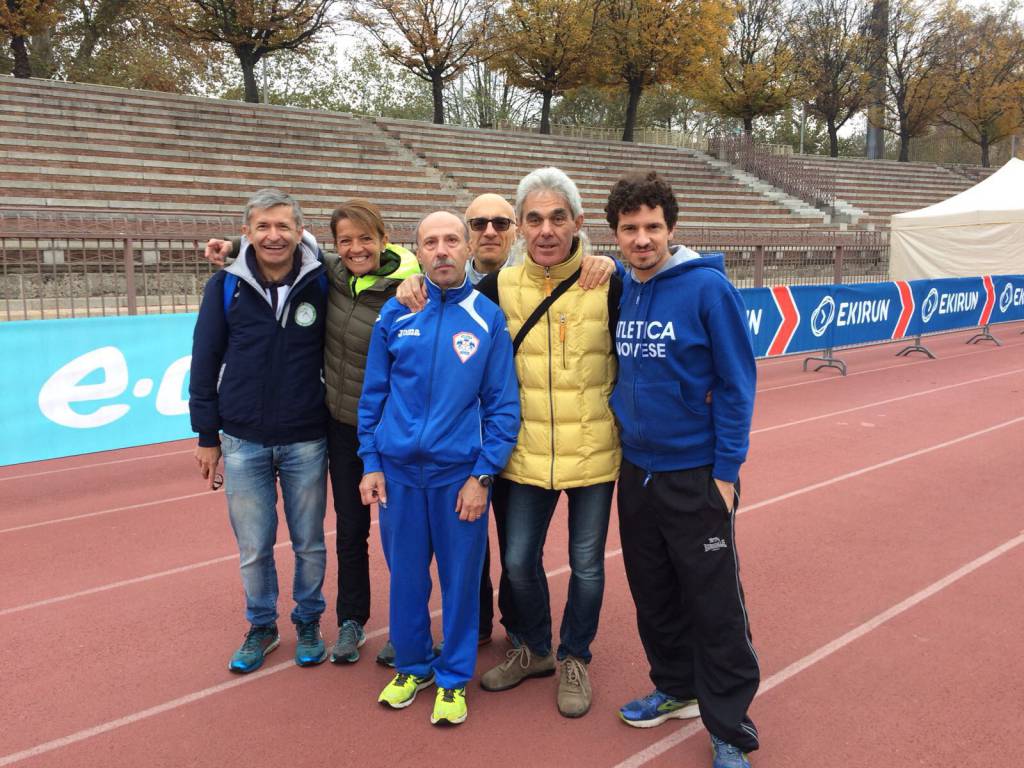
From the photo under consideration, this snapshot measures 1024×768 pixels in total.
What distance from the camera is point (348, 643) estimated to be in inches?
134

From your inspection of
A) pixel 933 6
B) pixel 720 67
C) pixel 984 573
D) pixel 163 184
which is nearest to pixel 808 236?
pixel 984 573

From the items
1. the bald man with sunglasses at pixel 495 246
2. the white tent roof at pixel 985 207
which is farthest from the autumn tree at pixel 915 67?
the bald man with sunglasses at pixel 495 246

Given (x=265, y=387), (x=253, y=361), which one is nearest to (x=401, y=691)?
(x=265, y=387)

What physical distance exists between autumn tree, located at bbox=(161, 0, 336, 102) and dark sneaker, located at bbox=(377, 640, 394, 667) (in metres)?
28.3

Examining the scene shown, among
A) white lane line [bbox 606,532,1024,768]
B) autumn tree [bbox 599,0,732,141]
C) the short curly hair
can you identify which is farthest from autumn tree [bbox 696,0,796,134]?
the short curly hair

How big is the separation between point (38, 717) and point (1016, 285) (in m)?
17.4

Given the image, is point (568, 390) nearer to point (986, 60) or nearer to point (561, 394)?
point (561, 394)

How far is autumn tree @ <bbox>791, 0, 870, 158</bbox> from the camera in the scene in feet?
141

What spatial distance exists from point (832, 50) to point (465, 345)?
4838 centimetres

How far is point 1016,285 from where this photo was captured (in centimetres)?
1535

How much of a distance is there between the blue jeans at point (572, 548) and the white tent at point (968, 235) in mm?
18967

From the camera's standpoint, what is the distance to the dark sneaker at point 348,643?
3.38m

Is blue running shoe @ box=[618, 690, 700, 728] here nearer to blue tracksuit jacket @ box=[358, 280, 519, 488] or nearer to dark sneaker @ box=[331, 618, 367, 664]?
blue tracksuit jacket @ box=[358, 280, 519, 488]

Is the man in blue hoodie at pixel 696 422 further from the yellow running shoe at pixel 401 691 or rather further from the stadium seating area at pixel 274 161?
the stadium seating area at pixel 274 161
